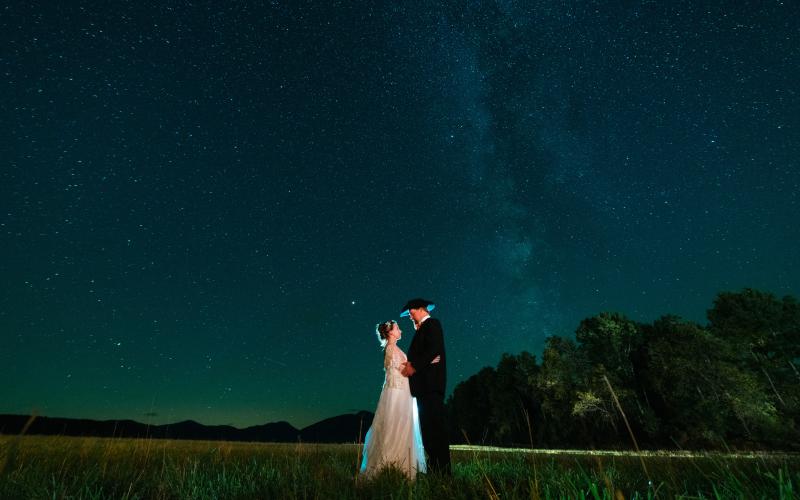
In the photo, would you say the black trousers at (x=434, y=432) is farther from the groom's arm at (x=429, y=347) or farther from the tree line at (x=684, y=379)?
the tree line at (x=684, y=379)

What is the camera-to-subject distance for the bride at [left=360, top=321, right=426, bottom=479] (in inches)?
228

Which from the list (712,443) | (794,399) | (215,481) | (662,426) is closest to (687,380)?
(712,443)

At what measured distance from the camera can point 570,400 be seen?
131 ft

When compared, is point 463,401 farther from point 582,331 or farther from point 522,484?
point 522,484

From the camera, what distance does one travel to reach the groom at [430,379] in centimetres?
566

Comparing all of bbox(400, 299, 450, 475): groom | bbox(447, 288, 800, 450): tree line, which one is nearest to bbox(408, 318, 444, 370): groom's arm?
bbox(400, 299, 450, 475): groom

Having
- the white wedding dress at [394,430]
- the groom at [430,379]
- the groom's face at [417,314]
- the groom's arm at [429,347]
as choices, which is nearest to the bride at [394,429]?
the white wedding dress at [394,430]

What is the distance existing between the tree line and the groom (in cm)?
2046

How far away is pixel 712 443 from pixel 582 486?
38.7 meters

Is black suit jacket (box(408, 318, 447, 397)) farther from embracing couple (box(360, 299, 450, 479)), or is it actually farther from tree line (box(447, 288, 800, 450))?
tree line (box(447, 288, 800, 450))

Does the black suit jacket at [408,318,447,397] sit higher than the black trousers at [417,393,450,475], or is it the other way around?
the black suit jacket at [408,318,447,397]

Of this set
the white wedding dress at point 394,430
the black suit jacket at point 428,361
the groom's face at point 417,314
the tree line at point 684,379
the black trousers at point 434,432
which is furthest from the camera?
the tree line at point 684,379

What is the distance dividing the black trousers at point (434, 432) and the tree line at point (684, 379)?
2061 centimetres

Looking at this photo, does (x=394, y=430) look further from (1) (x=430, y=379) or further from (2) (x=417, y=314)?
(2) (x=417, y=314)
